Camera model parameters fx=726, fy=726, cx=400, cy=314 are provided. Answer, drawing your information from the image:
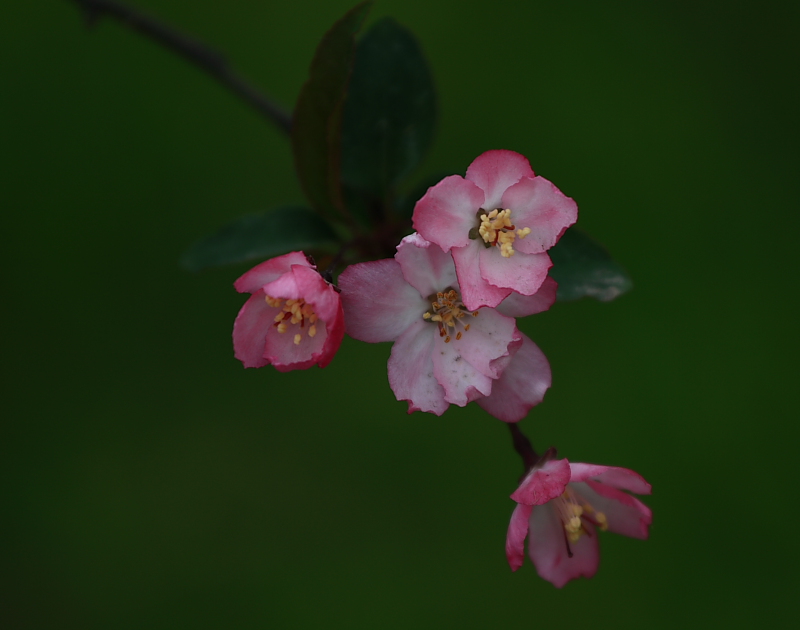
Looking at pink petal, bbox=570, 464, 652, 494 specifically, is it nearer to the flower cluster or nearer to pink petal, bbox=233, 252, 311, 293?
the flower cluster

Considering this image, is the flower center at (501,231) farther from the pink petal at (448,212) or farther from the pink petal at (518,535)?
the pink petal at (518,535)

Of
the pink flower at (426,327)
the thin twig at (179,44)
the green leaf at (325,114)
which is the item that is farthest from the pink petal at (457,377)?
the thin twig at (179,44)

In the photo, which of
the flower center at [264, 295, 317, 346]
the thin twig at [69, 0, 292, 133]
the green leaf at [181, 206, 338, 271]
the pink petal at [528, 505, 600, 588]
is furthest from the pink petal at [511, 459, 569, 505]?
the thin twig at [69, 0, 292, 133]

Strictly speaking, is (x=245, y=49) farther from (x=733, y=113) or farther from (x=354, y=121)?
(x=733, y=113)

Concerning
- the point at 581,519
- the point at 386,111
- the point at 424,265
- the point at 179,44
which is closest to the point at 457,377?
the point at 424,265

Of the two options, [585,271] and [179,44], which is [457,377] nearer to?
[585,271]
